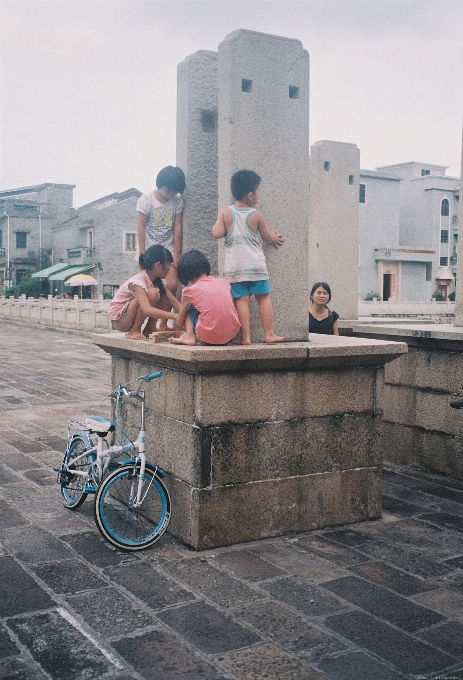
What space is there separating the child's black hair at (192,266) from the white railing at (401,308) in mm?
24734

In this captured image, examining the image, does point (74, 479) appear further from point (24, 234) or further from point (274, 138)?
point (24, 234)

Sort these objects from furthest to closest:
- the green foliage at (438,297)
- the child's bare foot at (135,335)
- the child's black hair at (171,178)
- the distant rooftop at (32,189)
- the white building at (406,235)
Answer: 1. the distant rooftop at (32,189)
2. the green foliage at (438,297)
3. the white building at (406,235)
4. the child's bare foot at (135,335)
5. the child's black hair at (171,178)

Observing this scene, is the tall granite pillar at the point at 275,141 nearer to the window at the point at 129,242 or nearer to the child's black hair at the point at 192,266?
the child's black hair at the point at 192,266

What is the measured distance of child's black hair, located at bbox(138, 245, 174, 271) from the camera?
5039mm

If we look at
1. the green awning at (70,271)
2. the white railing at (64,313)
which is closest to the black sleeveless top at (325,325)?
the white railing at (64,313)

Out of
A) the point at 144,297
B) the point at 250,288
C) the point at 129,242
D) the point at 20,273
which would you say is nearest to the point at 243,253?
the point at 250,288

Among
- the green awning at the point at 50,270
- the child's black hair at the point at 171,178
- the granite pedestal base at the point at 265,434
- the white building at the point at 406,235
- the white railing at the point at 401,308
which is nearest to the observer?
the granite pedestal base at the point at 265,434

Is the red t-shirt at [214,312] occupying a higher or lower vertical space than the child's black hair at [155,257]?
lower

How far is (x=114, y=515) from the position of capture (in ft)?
14.9

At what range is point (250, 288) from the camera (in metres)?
4.68

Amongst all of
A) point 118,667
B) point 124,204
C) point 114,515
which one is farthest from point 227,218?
point 124,204

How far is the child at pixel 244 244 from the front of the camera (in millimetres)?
4586

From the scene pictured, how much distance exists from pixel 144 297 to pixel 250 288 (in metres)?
0.83

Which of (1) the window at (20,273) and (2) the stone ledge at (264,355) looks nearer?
(2) the stone ledge at (264,355)
